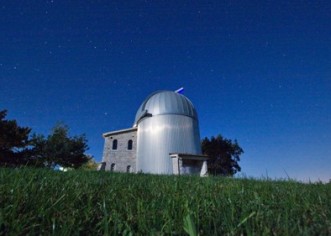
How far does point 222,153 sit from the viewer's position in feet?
119

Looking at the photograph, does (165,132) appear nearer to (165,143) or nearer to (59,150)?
(165,143)

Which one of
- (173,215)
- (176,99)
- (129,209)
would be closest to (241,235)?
(173,215)

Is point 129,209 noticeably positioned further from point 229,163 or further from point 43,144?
point 229,163

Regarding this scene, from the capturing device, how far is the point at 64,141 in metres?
28.4

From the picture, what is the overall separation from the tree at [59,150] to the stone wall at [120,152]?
653cm

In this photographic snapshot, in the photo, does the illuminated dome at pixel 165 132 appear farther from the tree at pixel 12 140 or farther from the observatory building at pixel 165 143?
the tree at pixel 12 140

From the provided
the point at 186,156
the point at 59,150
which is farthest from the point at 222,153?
the point at 59,150

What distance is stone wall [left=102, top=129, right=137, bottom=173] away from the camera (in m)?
23.2

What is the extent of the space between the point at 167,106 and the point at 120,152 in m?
8.22

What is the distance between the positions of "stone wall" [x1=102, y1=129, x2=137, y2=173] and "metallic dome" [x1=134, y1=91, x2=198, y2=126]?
3010 mm

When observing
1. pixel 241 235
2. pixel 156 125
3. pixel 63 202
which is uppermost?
pixel 156 125

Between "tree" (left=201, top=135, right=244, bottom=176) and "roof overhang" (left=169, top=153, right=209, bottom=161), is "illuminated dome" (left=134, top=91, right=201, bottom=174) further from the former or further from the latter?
"tree" (left=201, top=135, right=244, bottom=176)

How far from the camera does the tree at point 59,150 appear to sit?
26.1 meters

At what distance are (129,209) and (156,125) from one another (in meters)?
18.7
